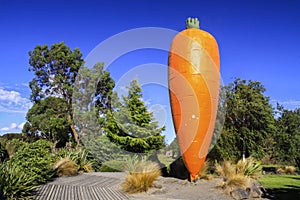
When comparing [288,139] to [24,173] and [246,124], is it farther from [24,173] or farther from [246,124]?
[24,173]

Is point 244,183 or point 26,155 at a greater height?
point 26,155

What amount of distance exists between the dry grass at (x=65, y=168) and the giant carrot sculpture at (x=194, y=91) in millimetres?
5011

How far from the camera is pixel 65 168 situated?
11.0 metres

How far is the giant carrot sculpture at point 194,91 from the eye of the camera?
8.89 m

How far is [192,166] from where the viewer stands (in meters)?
9.13

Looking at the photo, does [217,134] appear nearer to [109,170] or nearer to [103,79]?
[109,170]

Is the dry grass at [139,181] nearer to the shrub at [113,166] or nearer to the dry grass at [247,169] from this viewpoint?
the dry grass at [247,169]

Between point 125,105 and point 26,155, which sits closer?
point 26,155

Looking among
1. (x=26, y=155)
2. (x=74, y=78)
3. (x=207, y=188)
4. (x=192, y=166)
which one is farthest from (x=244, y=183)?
(x=74, y=78)

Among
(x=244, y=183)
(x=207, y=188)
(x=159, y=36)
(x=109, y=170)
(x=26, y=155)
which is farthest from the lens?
(x=109, y=170)

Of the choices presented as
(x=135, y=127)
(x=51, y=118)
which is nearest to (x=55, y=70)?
(x=51, y=118)

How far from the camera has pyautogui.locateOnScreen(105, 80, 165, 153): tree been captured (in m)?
15.7

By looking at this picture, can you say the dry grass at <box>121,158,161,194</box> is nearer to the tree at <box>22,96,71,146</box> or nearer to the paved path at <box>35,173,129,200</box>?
the paved path at <box>35,173,129,200</box>

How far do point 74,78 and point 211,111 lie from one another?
1689 cm
